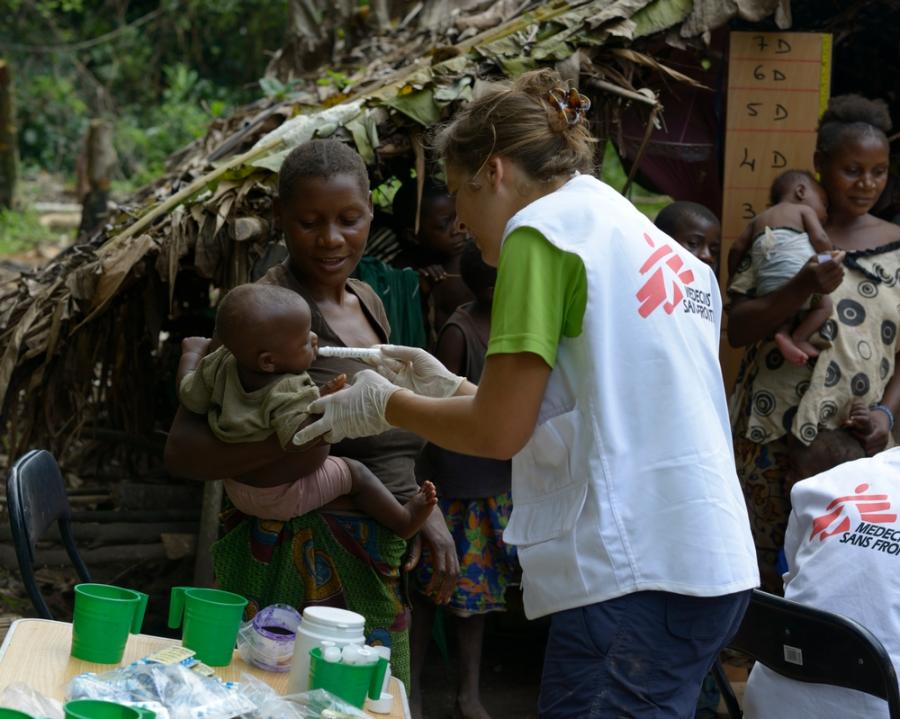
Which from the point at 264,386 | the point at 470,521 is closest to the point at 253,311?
the point at 264,386

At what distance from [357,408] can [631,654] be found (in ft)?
2.36

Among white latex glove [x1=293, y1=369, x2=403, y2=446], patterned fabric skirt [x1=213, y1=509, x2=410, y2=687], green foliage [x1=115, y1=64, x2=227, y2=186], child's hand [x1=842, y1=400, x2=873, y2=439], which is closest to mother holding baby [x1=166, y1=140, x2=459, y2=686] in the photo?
patterned fabric skirt [x1=213, y1=509, x2=410, y2=687]

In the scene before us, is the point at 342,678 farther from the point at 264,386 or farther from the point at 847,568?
the point at 847,568

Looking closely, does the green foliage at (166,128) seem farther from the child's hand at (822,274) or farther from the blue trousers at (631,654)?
the blue trousers at (631,654)

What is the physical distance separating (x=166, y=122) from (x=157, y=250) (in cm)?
1187

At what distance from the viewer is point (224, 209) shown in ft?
12.9

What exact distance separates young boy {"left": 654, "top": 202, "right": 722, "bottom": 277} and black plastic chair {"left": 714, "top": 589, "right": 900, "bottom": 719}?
1.98 m

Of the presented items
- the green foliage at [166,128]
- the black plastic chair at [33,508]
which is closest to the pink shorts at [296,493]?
the black plastic chair at [33,508]

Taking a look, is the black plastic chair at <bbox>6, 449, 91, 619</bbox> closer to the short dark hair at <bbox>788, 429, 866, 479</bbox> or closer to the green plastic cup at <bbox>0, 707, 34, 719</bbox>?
the green plastic cup at <bbox>0, 707, 34, 719</bbox>

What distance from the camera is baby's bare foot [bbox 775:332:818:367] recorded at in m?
4.02

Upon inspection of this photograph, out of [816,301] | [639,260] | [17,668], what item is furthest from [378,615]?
[816,301]

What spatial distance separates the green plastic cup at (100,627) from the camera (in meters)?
2.02

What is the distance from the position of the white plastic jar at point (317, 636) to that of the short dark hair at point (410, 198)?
2471mm

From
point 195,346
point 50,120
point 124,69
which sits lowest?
point 195,346
